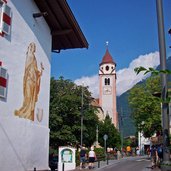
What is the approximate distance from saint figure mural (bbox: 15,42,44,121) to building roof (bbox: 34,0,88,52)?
2.08 m

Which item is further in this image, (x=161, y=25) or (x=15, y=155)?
(x=15, y=155)

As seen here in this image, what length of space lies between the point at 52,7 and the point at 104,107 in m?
101

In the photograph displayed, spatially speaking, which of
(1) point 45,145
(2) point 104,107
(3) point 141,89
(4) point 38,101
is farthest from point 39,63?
(2) point 104,107

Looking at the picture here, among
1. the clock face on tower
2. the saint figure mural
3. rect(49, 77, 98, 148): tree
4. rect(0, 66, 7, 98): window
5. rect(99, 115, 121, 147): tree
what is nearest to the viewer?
rect(0, 66, 7, 98): window

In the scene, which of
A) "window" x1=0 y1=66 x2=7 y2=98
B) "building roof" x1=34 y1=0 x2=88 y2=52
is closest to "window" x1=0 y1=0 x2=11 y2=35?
"window" x1=0 y1=66 x2=7 y2=98

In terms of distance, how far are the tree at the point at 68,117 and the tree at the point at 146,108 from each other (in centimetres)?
699

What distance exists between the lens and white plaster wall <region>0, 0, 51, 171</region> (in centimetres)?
1227

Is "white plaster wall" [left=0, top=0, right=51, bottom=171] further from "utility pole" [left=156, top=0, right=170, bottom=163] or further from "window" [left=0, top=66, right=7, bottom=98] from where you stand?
"utility pole" [left=156, top=0, right=170, bottom=163]

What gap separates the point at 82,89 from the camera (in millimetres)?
46844

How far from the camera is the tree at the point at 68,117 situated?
44.4 m

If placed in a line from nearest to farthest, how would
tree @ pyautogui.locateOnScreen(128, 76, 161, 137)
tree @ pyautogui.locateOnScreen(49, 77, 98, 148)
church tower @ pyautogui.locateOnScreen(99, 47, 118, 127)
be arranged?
tree @ pyautogui.locateOnScreen(128, 76, 161, 137), tree @ pyautogui.locateOnScreen(49, 77, 98, 148), church tower @ pyautogui.locateOnScreen(99, 47, 118, 127)

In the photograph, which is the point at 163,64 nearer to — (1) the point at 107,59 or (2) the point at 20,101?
(2) the point at 20,101

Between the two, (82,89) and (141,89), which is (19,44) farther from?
(82,89)

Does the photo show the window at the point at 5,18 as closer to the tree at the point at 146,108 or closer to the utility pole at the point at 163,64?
the utility pole at the point at 163,64
